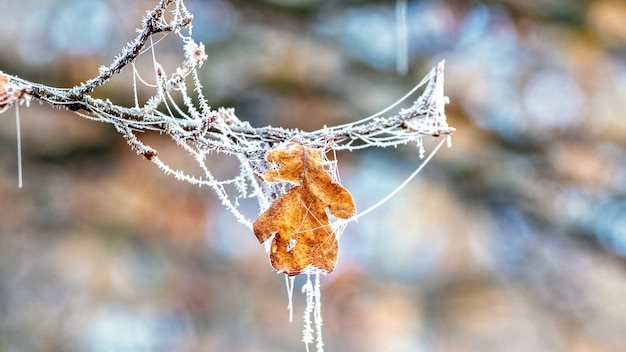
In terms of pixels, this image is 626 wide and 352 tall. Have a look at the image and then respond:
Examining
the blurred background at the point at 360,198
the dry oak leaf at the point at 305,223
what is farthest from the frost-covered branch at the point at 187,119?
the blurred background at the point at 360,198

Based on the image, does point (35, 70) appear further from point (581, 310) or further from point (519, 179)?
point (581, 310)

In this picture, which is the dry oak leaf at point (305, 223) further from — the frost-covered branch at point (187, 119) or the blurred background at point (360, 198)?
the blurred background at point (360, 198)

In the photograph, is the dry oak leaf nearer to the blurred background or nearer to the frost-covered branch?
the frost-covered branch

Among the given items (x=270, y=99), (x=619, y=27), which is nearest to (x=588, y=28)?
(x=619, y=27)

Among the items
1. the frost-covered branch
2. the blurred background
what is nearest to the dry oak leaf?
the frost-covered branch

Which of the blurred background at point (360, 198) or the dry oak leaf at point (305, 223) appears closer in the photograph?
the dry oak leaf at point (305, 223)
